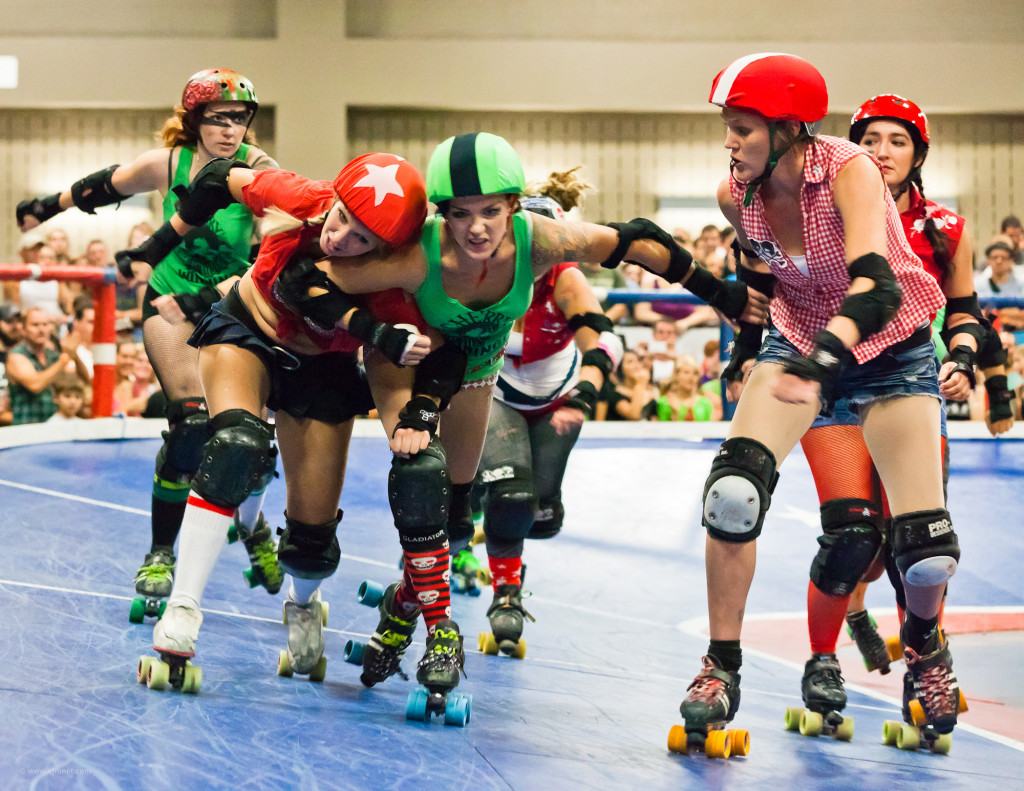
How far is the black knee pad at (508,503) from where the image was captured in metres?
3.57

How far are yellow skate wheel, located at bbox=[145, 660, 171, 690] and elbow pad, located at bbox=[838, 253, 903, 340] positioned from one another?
1.57m

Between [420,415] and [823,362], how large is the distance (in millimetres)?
868

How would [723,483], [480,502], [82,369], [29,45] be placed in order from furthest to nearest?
[29,45] < [82,369] < [480,502] < [723,483]

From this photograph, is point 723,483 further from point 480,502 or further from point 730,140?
point 480,502

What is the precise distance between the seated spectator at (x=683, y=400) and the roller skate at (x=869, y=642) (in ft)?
13.2

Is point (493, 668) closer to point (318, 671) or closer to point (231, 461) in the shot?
point (318, 671)

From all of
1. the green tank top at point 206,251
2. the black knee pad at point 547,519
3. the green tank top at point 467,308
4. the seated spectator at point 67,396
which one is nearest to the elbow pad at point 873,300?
the green tank top at point 467,308

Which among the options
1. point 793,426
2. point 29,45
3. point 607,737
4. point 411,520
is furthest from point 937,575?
point 29,45

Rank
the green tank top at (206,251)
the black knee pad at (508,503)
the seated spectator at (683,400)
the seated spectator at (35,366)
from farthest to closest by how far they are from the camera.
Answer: the seated spectator at (683,400) < the seated spectator at (35,366) < the green tank top at (206,251) < the black knee pad at (508,503)

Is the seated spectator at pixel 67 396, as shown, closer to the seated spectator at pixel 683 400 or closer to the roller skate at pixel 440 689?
the seated spectator at pixel 683 400

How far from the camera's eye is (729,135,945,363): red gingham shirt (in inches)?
99.5

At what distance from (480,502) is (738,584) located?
1.39 metres

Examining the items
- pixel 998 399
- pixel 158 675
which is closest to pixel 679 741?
pixel 158 675

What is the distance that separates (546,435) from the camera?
3854 mm
